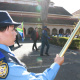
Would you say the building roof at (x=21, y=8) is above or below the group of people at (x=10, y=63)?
above

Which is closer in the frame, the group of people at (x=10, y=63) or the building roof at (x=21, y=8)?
the group of people at (x=10, y=63)

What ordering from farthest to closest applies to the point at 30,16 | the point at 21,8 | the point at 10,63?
the point at 21,8 → the point at 30,16 → the point at 10,63

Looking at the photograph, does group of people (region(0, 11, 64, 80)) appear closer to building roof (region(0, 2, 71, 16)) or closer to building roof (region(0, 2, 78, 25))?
building roof (region(0, 2, 78, 25))

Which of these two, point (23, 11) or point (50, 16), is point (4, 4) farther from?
point (50, 16)

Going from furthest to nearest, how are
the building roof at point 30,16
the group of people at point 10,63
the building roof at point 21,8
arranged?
1. the building roof at point 21,8
2. the building roof at point 30,16
3. the group of people at point 10,63

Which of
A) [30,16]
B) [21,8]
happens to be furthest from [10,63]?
[21,8]

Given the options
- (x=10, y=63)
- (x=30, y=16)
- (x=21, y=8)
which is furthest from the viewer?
(x=21, y=8)

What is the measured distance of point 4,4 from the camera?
34.3 meters

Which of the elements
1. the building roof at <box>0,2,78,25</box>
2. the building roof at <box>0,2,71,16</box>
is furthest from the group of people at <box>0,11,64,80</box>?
the building roof at <box>0,2,71,16</box>

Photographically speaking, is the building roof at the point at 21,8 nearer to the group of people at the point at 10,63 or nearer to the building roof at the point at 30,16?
the building roof at the point at 30,16

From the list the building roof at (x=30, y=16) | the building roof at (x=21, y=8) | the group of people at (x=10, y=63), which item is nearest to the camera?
the group of people at (x=10, y=63)

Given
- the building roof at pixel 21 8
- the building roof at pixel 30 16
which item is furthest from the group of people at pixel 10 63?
the building roof at pixel 21 8

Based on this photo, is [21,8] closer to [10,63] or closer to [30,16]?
[30,16]

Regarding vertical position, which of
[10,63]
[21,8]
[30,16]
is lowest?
Result: [10,63]
